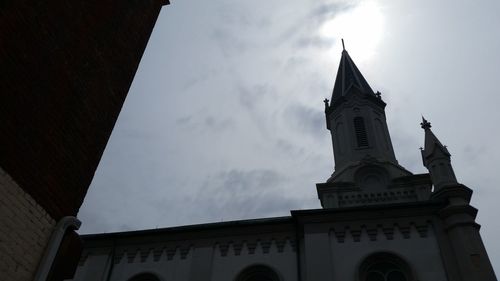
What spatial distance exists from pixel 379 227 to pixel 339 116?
1299 cm

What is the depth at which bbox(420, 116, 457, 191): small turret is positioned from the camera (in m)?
19.0

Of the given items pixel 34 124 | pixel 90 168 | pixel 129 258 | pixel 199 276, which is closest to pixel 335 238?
pixel 199 276

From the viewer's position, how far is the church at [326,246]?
16125mm

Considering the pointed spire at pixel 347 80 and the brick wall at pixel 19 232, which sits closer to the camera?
the brick wall at pixel 19 232

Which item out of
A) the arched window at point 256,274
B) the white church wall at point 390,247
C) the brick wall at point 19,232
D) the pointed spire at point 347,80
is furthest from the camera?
the pointed spire at point 347,80

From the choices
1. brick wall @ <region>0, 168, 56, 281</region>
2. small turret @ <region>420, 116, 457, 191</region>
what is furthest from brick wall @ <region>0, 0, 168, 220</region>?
small turret @ <region>420, 116, 457, 191</region>

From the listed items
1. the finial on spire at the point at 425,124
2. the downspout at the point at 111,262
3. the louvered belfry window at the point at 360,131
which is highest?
the louvered belfry window at the point at 360,131

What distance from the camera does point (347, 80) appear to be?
32.5 m

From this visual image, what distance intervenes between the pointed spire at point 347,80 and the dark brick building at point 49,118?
2366cm

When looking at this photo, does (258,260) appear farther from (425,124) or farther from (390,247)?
(425,124)

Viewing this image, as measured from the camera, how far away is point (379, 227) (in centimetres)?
1728

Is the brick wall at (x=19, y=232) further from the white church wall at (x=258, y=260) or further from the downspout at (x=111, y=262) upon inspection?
the downspout at (x=111, y=262)

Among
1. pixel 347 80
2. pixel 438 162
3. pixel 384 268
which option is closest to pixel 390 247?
pixel 384 268

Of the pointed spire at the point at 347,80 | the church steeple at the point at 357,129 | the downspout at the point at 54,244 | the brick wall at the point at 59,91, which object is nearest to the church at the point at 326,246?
the church steeple at the point at 357,129
